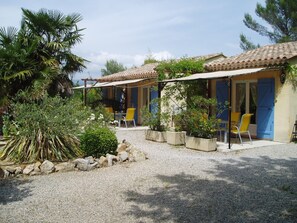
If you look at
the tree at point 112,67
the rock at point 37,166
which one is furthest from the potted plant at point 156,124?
the tree at point 112,67

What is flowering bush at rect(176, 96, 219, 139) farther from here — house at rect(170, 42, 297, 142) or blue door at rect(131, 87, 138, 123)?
blue door at rect(131, 87, 138, 123)

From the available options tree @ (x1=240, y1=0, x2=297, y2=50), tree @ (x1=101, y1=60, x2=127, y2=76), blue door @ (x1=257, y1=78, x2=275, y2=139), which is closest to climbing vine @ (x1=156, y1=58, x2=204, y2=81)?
blue door @ (x1=257, y1=78, x2=275, y2=139)

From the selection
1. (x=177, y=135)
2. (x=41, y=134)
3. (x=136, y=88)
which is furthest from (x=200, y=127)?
(x=136, y=88)

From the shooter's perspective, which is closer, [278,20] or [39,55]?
[39,55]

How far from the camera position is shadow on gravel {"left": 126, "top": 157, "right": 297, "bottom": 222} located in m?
4.91

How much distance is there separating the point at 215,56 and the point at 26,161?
46.8 feet

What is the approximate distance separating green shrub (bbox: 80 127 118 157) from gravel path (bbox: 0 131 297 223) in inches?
32.5

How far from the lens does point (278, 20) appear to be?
28062 millimetres

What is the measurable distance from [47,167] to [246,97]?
32.8 feet

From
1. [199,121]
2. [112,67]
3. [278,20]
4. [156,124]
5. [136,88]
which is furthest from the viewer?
[112,67]

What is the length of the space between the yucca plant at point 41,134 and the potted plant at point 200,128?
4234 mm

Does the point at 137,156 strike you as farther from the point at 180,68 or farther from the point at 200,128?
the point at 180,68

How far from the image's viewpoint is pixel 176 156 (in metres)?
9.93

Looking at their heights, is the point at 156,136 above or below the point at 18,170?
above
